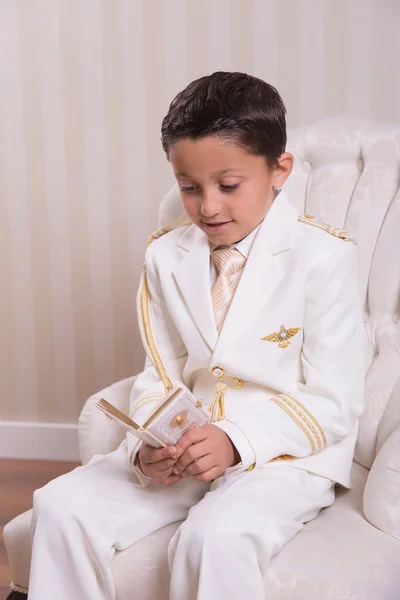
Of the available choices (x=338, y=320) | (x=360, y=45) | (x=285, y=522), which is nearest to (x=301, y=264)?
(x=338, y=320)

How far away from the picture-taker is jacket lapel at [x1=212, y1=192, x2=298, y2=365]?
163 cm

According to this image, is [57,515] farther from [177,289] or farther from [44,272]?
[44,272]

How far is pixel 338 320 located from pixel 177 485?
0.44 m

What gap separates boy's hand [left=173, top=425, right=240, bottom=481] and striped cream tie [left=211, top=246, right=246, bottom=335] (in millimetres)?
Result: 263

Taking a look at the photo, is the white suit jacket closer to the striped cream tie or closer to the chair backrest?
the striped cream tie

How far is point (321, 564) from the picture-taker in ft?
4.32

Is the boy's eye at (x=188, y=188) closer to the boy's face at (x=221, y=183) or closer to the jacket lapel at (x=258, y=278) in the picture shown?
the boy's face at (x=221, y=183)

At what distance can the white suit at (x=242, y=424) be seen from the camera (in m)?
1.35

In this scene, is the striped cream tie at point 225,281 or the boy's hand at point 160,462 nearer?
the boy's hand at point 160,462

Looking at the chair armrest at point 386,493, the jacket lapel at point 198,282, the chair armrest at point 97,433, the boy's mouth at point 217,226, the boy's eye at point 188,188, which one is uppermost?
the boy's eye at point 188,188

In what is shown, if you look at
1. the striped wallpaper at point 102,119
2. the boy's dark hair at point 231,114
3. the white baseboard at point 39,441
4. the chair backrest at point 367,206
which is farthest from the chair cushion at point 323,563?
the white baseboard at point 39,441

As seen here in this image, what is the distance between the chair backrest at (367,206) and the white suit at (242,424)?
6.6 inches

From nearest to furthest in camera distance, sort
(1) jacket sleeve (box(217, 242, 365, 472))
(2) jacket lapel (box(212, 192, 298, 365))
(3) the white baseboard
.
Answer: (1) jacket sleeve (box(217, 242, 365, 472)), (2) jacket lapel (box(212, 192, 298, 365)), (3) the white baseboard

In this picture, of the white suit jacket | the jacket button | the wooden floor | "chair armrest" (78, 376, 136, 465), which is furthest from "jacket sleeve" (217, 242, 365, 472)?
the wooden floor
